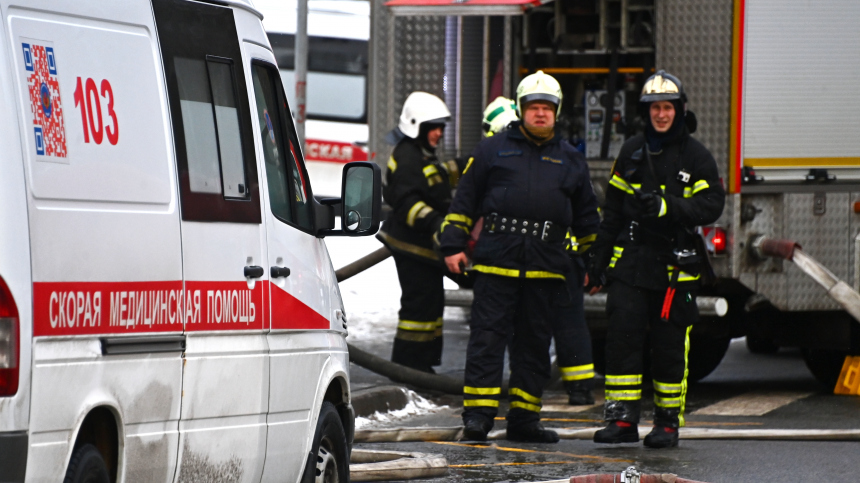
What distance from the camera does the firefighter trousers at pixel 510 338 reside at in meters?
6.86

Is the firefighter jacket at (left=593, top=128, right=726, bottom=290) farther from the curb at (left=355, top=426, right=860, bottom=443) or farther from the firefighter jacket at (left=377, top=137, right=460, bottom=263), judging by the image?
the firefighter jacket at (left=377, top=137, right=460, bottom=263)

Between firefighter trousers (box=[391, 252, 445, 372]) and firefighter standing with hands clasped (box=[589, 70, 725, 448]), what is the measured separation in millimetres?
2129

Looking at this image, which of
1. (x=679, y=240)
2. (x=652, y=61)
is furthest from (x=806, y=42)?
(x=679, y=240)

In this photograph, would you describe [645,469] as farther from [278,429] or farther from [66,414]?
[66,414]

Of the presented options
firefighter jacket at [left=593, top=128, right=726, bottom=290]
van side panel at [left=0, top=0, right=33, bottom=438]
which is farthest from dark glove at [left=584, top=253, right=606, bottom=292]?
van side panel at [left=0, top=0, right=33, bottom=438]

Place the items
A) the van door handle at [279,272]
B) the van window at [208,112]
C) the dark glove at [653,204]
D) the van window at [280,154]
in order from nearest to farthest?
1. the van window at [208,112]
2. the van door handle at [279,272]
3. the van window at [280,154]
4. the dark glove at [653,204]

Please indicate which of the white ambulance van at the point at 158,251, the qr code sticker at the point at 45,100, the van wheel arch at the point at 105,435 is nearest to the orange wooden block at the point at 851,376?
the white ambulance van at the point at 158,251

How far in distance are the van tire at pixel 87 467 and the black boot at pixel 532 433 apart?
3.73 meters

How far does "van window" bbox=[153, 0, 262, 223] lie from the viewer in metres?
3.74

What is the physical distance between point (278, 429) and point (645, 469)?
2.28 meters

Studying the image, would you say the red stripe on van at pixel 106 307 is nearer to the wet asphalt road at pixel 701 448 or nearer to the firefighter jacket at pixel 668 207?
the wet asphalt road at pixel 701 448

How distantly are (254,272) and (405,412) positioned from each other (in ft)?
13.7

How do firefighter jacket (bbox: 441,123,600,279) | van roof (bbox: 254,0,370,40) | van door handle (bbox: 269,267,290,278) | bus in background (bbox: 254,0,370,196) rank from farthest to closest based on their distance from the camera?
bus in background (bbox: 254,0,370,196) → van roof (bbox: 254,0,370,40) → firefighter jacket (bbox: 441,123,600,279) → van door handle (bbox: 269,267,290,278)

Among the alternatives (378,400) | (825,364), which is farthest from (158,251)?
(825,364)
